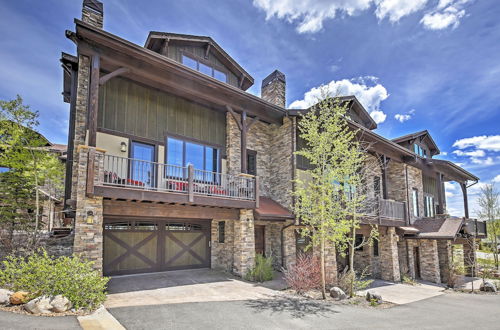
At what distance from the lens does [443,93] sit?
50.2ft

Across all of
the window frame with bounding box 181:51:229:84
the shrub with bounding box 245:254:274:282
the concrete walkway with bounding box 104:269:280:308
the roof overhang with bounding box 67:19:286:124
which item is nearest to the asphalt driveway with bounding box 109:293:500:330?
the concrete walkway with bounding box 104:269:280:308

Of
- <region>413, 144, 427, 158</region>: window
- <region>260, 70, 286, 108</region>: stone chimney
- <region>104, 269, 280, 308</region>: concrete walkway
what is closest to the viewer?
<region>104, 269, 280, 308</region>: concrete walkway

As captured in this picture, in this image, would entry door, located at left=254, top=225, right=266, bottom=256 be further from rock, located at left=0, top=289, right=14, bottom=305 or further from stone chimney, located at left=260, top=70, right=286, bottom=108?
rock, located at left=0, top=289, right=14, bottom=305

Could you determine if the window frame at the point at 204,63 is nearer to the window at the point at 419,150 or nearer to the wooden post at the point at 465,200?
the window at the point at 419,150

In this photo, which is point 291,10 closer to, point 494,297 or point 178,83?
point 178,83

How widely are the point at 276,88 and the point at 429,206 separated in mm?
15652

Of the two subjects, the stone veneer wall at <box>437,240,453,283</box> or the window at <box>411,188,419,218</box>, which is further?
the window at <box>411,188,419,218</box>

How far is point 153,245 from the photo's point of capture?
37.3 ft

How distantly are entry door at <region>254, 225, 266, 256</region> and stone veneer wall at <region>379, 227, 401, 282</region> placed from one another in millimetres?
6750

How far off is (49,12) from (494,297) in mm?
19805

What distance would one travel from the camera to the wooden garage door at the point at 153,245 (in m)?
10.5

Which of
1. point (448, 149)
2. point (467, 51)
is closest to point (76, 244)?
point (467, 51)

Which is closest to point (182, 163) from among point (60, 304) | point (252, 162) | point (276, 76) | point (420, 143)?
point (252, 162)

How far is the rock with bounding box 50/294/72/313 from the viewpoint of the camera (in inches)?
237
